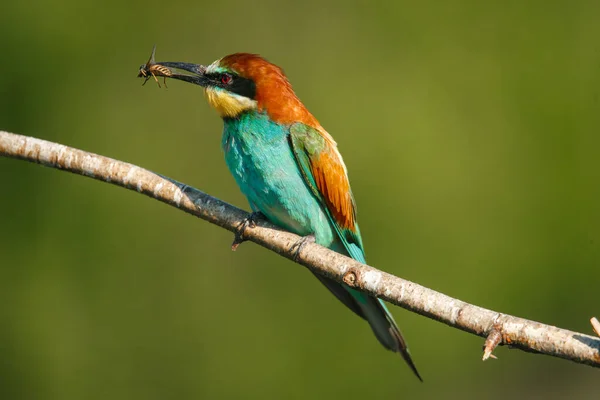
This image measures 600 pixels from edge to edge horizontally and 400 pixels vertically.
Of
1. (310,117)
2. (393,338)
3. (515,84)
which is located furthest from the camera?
(515,84)

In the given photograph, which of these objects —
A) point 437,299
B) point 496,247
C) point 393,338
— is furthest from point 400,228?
point 437,299

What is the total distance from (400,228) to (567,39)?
1.82 m

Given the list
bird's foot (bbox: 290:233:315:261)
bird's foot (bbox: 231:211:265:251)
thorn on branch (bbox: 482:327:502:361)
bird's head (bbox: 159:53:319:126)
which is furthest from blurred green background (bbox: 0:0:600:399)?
thorn on branch (bbox: 482:327:502:361)

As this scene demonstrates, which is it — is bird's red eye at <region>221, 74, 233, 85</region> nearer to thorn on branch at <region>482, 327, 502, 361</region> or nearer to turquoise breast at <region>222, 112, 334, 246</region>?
turquoise breast at <region>222, 112, 334, 246</region>

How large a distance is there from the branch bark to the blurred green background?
1.54 m

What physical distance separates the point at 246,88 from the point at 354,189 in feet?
5.26

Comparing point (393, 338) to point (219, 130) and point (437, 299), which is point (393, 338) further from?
point (219, 130)

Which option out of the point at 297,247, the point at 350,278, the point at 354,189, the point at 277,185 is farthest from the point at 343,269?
the point at 354,189

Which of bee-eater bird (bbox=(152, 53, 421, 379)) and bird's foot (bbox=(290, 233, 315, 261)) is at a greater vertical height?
bee-eater bird (bbox=(152, 53, 421, 379))

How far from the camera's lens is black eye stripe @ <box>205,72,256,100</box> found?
332 centimetres

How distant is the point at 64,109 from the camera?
16.8 feet

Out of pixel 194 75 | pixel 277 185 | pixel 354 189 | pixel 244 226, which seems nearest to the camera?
pixel 244 226

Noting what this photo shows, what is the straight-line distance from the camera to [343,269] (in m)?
2.45

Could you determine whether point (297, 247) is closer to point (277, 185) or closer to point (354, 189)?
point (277, 185)
